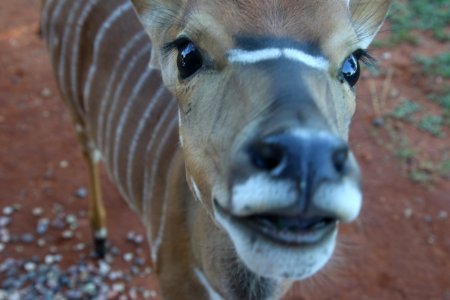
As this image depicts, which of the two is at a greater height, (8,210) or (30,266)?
(8,210)

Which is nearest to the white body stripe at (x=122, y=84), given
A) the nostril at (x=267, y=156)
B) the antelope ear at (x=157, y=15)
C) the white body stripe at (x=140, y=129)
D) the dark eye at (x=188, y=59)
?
the white body stripe at (x=140, y=129)

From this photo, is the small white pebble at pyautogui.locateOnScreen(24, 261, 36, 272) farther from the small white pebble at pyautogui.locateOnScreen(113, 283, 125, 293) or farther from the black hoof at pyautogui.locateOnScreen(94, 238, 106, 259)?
the small white pebble at pyautogui.locateOnScreen(113, 283, 125, 293)

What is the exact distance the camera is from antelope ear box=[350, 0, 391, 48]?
2162mm

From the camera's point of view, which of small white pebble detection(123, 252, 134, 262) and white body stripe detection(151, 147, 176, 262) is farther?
small white pebble detection(123, 252, 134, 262)

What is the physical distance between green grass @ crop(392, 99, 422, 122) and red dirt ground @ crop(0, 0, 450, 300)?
82mm

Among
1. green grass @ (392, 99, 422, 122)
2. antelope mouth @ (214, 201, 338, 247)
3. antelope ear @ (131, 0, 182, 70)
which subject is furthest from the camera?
green grass @ (392, 99, 422, 122)

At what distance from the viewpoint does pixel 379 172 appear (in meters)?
4.69

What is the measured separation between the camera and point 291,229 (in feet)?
4.54

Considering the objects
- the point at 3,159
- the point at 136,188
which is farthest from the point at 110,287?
the point at 3,159

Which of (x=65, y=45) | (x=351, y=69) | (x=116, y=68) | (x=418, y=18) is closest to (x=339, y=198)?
(x=351, y=69)

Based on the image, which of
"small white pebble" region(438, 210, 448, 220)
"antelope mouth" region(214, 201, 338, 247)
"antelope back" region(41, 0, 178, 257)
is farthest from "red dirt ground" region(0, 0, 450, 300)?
"antelope mouth" region(214, 201, 338, 247)

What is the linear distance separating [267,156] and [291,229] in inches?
8.8

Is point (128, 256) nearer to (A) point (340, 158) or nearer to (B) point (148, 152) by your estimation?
(B) point (148, 152)

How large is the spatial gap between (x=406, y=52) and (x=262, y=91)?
4.70 meters
